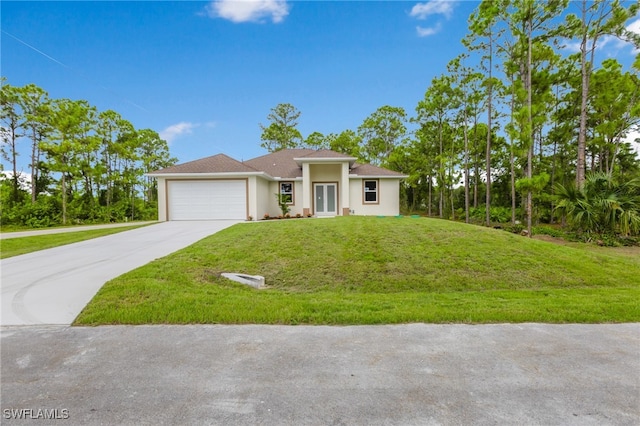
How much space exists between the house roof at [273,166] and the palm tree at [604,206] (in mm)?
8553

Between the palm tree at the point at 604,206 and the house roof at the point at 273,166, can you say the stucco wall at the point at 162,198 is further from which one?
the palm tree at the point at 604,206

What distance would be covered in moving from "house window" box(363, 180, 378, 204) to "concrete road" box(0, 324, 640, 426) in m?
15.0

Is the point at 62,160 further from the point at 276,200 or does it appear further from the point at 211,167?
the point at 276,200

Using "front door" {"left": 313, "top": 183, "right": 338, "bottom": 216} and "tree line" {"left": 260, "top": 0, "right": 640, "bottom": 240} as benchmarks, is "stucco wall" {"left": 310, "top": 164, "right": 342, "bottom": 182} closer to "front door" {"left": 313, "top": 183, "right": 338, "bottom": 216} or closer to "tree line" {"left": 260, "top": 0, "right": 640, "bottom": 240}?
"front door" {"left": 313, "top": 183, "right": 338, "bottom": 216}

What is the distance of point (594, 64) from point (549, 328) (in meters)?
17.3

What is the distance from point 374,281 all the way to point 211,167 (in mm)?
13011

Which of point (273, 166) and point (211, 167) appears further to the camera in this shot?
point (273, 166)

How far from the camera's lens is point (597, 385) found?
7.55ft

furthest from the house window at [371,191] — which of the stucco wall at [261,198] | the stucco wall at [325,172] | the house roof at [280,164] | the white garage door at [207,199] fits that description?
the white garage door at [207,199]

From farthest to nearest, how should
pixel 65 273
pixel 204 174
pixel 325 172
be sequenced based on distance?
Result: pixel 325 172
pixel 204 174
pixel 65 273

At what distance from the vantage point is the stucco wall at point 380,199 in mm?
18234

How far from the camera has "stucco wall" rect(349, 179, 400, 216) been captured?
18.2 meters

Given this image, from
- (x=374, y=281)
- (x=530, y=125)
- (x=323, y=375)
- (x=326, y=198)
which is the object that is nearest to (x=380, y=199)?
(x=326, y=198)

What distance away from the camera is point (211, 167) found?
632 inches
